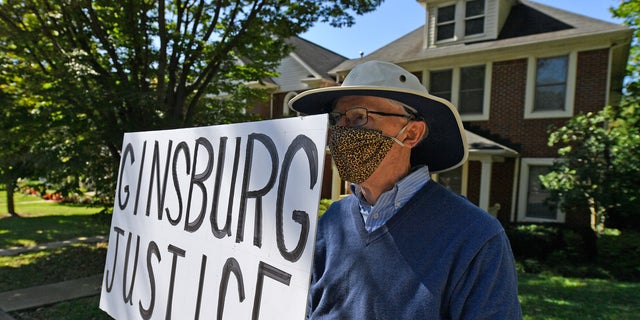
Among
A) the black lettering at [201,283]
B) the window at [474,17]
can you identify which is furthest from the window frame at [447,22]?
the black lettering at [201,283]

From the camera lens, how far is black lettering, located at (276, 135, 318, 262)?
1212 millimetres

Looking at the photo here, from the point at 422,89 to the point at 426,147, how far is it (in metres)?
0.34

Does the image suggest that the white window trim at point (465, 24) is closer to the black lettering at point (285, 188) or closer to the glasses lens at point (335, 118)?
the glasses lens at point (335, 118)

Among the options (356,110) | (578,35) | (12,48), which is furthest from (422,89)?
(578,35)

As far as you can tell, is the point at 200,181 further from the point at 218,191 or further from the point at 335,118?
the point at 335,118

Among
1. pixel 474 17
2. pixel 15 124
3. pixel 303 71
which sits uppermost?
pixel 474 17

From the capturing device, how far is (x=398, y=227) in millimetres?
1373

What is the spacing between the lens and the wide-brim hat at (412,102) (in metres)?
1.47

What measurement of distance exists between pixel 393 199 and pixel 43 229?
1193cm

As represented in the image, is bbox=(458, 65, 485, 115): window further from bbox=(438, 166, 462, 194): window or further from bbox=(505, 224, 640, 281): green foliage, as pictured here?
bbox=(505, 224, 640, 281): green foliage

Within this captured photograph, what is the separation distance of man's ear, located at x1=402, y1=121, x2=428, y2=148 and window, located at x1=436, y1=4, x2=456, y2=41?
11444 millimetres

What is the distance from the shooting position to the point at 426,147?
179 centimetres

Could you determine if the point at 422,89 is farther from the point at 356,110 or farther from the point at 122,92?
the point at 122,92

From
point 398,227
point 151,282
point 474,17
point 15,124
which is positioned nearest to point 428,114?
point 398,227
